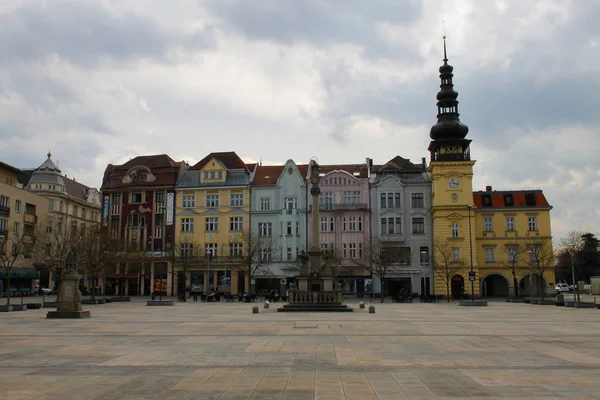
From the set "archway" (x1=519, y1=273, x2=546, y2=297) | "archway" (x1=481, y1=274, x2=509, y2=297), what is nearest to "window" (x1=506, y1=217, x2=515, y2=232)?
"archway" (x1=519, y1=273, x2=546, y2=297)

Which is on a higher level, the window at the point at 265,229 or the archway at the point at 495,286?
the window at the point at 265,229

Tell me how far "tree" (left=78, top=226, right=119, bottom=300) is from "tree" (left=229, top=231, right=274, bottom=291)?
48.8 feet

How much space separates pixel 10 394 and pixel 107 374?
238 cm

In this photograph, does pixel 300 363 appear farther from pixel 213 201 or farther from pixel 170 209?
pixel 170 209

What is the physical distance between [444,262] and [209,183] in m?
31.5

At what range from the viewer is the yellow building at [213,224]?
2689 inches

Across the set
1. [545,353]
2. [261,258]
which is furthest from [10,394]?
[261,258]

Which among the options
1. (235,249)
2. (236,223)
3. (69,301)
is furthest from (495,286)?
(69,301)

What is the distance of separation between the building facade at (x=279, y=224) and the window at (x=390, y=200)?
32.3 ft

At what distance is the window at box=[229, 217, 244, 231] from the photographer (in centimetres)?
7038

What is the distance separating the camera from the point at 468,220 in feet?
216

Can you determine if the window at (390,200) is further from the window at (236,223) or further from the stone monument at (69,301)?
the stone monument at (69,301)

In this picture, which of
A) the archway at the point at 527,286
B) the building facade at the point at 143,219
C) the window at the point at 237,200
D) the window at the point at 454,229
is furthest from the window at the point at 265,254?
the archway at the point at 527,286

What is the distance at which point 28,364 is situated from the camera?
45.3 feet
